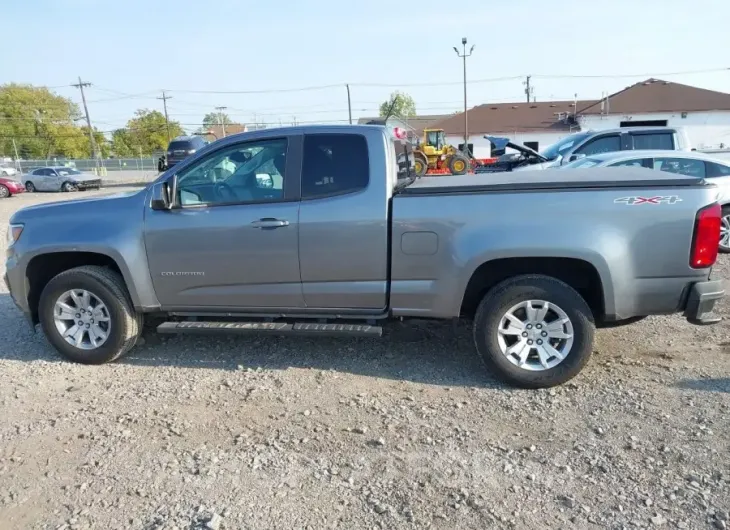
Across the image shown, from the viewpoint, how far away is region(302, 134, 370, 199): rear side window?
419cm

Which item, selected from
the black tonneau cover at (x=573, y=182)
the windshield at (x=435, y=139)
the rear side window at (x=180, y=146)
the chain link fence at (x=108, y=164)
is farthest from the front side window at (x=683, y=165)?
the chain link fence at (x=108, y=164)

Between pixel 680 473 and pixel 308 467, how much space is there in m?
2.03

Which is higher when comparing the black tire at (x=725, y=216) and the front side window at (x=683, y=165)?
the front side window at (x=683, y=165)

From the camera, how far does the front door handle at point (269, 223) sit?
4195mm

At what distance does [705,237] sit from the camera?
368 centimetres

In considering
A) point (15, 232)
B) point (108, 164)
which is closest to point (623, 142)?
point (15, 232)

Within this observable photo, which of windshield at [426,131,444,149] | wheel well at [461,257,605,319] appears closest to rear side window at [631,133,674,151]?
wheel well at [461,257,605,319]

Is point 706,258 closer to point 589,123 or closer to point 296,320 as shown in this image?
point 296,320

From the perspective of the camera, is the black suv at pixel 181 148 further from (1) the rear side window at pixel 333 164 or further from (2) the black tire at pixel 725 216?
(1) the rear side window at pixel 333 164

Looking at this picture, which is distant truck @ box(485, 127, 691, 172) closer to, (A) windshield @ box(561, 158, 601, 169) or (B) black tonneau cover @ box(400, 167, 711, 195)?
(A) windshield @ box(561, 158, 601, 169)

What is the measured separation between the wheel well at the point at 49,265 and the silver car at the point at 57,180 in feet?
103

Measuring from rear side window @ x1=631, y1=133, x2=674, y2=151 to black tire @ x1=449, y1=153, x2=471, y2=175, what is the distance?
1131 centimetres

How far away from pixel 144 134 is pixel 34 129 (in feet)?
52.5

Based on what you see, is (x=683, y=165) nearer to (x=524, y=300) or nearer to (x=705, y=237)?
(x=705, y=237)
